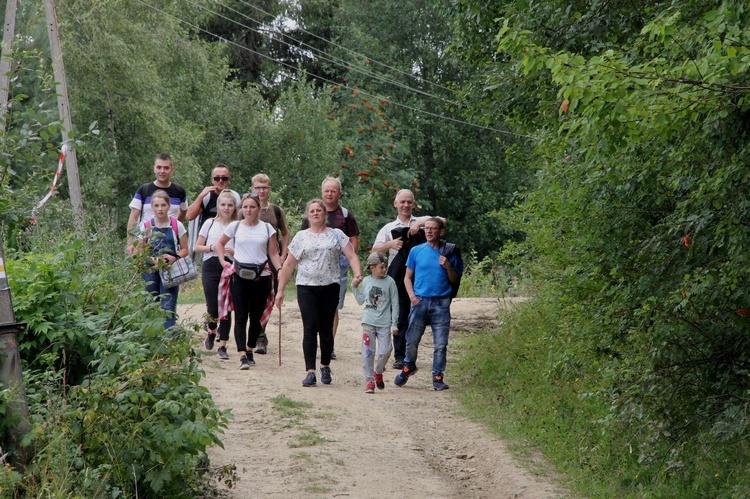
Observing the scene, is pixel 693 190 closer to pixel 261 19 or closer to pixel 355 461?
pixel 355 461

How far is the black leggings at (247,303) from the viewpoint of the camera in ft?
33.8

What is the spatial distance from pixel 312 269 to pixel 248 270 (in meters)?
0.87

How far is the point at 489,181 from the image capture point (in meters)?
34.2

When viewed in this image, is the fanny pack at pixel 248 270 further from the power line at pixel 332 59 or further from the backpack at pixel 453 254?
the power line at pixel 332 59

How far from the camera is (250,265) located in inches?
401

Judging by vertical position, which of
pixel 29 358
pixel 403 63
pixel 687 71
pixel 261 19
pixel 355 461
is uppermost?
pixel 261 19

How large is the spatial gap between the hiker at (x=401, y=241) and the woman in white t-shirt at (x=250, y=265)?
1.23 m

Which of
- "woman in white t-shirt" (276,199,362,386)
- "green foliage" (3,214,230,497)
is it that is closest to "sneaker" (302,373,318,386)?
"woman in white t-shirt" (276,199,362,386)

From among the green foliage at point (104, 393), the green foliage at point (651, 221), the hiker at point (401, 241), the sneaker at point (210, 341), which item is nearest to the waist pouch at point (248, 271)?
the sneaker at point (210, 341)

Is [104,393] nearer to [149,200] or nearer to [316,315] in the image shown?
[316,315]

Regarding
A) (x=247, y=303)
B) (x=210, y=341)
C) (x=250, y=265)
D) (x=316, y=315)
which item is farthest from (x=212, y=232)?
(x=316, y=315)

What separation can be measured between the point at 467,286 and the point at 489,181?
15530mm

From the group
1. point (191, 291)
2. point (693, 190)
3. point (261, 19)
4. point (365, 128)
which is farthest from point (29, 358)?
point (261, 19)

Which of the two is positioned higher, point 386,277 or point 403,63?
point 403,63
